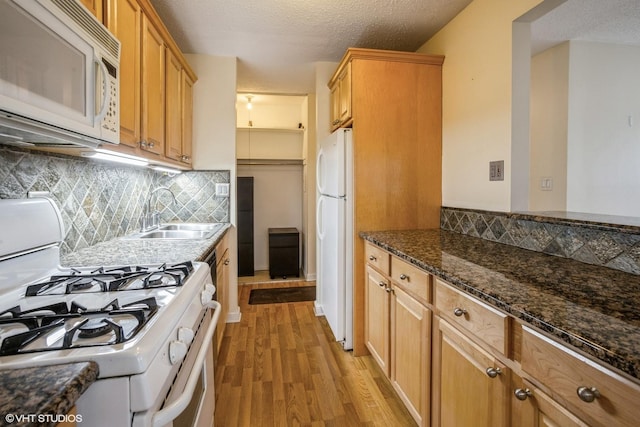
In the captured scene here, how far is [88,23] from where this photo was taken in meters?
0.93

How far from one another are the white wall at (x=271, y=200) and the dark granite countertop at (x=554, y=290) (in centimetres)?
320

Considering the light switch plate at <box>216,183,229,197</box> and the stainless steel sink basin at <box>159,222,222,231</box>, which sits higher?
the light switch plate at <box>216,183,229,197</box>

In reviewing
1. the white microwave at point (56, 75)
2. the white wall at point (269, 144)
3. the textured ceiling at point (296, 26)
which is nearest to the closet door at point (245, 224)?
the white wall at point (269, 144)

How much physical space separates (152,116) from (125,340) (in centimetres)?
150

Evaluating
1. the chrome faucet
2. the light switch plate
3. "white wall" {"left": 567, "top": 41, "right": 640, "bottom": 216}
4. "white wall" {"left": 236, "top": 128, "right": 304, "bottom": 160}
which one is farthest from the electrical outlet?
"white wall" {"left": 236, "top": 128, "right": 304, "bottom": 160}

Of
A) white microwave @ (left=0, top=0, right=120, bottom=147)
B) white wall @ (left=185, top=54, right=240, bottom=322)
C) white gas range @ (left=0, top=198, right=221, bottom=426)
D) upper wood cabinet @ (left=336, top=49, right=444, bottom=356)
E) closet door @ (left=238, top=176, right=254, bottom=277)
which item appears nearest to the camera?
white gas range @ (left=0, top=198, right=221, bottom=426)

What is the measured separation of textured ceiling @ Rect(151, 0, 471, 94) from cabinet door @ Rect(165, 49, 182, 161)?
0.36 meters

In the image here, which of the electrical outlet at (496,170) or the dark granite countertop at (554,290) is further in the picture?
the electrical outlet at (496,170)

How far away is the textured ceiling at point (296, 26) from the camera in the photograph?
206cm

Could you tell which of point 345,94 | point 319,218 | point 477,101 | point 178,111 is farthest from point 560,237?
point 178,111

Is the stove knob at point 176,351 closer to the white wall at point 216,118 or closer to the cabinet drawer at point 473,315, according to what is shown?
the cabinet drawer at point 473,315

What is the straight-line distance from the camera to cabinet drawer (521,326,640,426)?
59 cm

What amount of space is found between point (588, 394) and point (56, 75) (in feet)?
4.88

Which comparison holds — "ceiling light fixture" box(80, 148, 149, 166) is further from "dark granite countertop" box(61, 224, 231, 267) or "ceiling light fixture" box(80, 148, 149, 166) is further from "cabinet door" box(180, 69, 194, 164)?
"cabinet door" box(180, 69, 194, 164)
